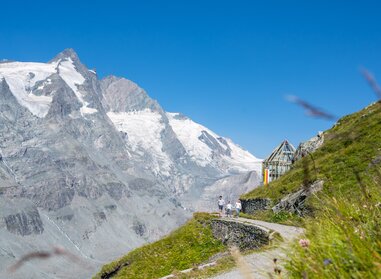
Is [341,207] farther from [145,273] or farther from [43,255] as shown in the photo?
[145,273]

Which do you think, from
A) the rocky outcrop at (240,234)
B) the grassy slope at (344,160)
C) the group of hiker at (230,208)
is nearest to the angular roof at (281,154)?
the group of hiker at (230,208)

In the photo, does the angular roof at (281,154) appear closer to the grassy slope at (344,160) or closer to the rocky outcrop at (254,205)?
the rocky outcrop at (254,205)

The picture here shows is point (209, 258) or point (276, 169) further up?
point (276, 169)

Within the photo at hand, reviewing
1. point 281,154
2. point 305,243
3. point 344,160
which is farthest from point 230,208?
point 305,243

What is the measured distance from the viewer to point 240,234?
30.3 meters

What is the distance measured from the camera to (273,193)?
4081 cm

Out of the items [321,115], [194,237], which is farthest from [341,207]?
[194,237]

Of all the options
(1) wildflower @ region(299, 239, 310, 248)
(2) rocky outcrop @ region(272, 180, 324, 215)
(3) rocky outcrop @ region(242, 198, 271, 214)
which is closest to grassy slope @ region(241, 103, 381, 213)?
(3) rocky outcrop @ region(242, 198, 271, 214)

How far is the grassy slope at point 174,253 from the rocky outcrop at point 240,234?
0.59 meters

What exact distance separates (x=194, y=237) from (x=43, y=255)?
3219cm

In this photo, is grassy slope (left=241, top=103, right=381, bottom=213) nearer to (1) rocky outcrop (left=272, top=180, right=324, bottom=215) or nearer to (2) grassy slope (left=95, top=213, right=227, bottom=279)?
(1) rocky outcrop (left=272, top=180, right=324, bottom=215)

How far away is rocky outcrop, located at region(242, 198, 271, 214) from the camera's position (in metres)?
41.0

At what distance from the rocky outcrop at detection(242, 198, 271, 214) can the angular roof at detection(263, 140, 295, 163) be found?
18.7 meters

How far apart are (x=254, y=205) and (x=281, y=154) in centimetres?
2324
